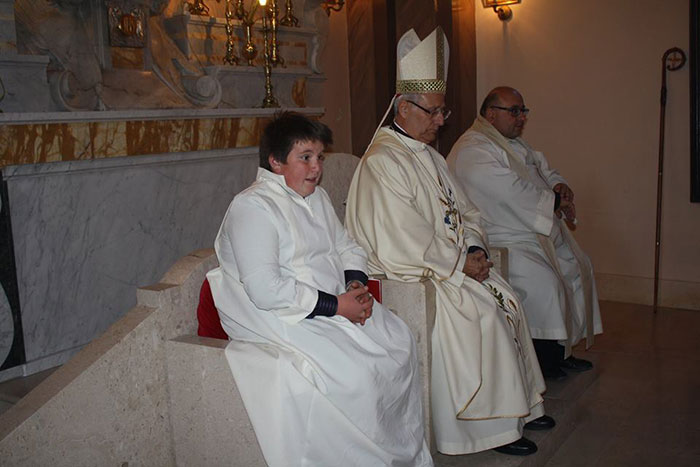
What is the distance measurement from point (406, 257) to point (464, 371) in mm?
575

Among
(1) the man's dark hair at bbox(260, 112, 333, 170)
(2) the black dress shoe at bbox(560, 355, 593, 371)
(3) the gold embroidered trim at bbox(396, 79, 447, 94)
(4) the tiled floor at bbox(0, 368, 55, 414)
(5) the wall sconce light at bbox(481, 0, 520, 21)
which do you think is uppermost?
(5) the wall sconce light at bbox(481, 0, 520, 21)

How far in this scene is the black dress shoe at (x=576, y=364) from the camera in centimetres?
488

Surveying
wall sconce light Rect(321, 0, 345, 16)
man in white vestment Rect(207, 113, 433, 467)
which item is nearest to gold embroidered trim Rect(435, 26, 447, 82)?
man in white vestment Rect(207, 113, 433, 467)

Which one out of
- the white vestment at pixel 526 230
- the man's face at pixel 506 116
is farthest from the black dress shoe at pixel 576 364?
the man's face at pixel 506 116

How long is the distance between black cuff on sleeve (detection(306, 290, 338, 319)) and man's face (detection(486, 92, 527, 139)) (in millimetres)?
2398

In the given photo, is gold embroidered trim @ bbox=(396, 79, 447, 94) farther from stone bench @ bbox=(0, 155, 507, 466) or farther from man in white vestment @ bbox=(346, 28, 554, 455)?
stone bench @ bbox=(0, 155, 507, 466)

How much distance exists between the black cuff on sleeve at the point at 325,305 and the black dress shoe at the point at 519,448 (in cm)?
120

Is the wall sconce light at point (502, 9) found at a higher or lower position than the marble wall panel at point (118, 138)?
higher

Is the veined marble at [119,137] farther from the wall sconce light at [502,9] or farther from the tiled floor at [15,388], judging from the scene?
the wall sconce light at [502,9]

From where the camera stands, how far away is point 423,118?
3930 mm

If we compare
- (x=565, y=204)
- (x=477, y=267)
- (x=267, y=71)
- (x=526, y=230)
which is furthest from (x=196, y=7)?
(x=477, y=267)

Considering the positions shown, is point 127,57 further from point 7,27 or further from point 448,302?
point 448,302

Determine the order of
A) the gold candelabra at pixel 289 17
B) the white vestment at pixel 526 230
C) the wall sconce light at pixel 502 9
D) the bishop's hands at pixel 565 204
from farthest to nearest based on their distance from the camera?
the wall sconce light at pixel 502 9
the gold candelabra at pixel 289 17
the bishop's hands at pixel 565 204
the white vestment at pixel 526 230

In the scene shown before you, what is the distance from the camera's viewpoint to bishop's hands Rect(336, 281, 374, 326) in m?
2.95
